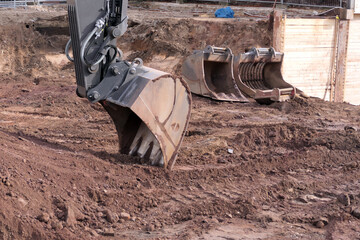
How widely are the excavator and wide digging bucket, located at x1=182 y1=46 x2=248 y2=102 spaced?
472 cm

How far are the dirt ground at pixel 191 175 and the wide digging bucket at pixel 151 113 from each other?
0.20 m

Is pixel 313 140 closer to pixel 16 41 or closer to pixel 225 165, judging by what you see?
pixel 225 165

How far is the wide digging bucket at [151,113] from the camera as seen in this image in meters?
Answer: 5.00

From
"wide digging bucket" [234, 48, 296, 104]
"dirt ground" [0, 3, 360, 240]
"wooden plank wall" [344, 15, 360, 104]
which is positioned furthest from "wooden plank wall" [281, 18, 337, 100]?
"dirt ground" [0, 3, 360, 240]

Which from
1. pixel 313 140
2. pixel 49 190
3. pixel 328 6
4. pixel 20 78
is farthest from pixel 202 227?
pixel 328 6

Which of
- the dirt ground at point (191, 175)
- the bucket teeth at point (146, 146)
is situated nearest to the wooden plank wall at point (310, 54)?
the dirt ground at point (191, 175)

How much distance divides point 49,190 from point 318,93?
429 inches

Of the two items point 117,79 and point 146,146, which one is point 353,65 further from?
point 117,79

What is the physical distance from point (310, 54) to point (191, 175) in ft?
29.9

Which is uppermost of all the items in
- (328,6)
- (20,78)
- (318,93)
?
(328,6)

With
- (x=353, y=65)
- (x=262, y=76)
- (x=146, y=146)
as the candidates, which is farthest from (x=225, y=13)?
(x=146, y=146)

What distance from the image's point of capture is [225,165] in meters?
6.05

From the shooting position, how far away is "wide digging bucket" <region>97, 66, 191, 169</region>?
16.4 ft

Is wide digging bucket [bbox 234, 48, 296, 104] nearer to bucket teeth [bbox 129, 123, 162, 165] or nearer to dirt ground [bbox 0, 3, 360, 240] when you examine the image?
dirt ground [bbox 0, 3, 360, 240]
